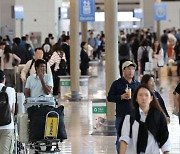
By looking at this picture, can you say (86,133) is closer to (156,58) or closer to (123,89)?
(123,89)

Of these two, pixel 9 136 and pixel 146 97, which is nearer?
pixel 146 97

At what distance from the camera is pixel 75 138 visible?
13.9 meters

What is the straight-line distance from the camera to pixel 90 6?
81.0 feet

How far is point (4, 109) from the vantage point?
9602 mm

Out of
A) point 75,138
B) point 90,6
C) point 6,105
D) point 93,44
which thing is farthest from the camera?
point 93,44

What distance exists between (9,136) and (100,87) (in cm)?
1612

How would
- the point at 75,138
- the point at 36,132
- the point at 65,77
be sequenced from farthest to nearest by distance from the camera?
the point at 65,77
the point at 75,138
the point at 36,132

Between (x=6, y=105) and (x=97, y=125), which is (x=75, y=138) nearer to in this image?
(x=97, y=125)

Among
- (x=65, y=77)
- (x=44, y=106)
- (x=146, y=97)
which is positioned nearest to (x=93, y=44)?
(x=65, y=77)

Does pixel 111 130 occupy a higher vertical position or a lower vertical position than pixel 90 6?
lower

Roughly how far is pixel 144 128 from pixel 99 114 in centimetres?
780

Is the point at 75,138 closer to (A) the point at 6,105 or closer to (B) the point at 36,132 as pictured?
(B) the point at 36,132

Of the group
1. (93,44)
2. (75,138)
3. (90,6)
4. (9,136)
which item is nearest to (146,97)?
(9,136)

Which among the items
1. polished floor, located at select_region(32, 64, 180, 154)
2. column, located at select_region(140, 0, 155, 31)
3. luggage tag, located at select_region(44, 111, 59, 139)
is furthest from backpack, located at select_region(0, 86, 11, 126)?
column, located at select_region(140, 0, 155, 31)
